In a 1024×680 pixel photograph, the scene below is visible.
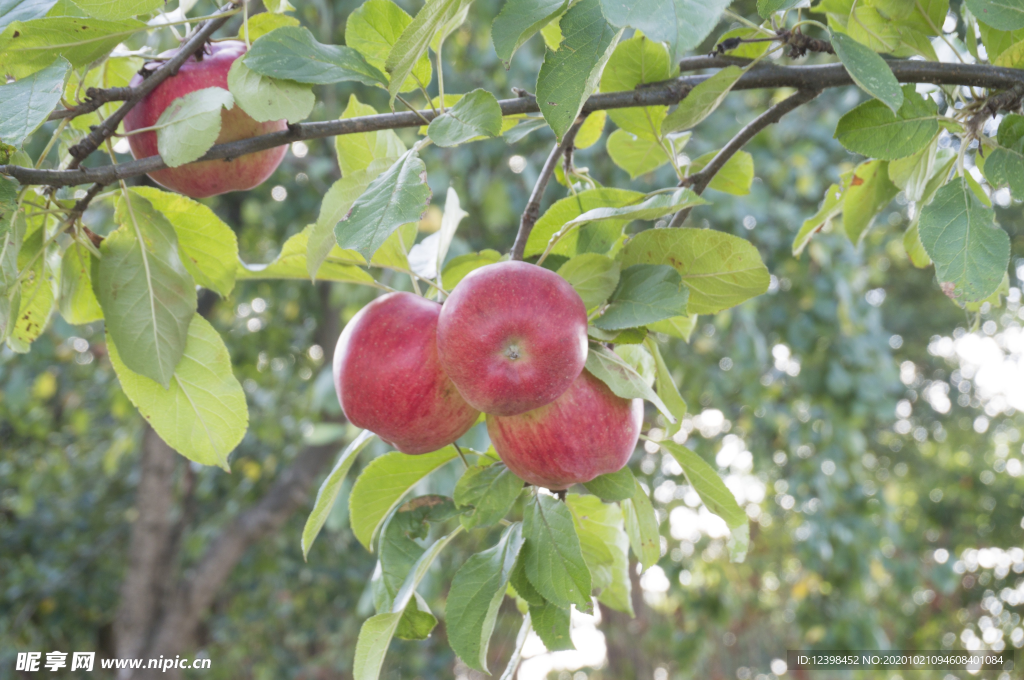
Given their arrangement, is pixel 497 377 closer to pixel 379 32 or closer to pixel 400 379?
pixel 400 379

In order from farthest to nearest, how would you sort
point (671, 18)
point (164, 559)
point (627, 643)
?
point (627, 643), point (164, 559), point (671, 18)

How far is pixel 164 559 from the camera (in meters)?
2.43

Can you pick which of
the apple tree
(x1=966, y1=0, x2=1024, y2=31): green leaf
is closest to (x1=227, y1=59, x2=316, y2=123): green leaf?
the apple tree

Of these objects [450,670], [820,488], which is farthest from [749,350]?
[450,670]

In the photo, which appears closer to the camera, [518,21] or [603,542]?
[518,21]

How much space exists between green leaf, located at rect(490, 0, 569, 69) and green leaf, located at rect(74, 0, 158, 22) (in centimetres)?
26

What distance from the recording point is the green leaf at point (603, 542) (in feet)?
2.09

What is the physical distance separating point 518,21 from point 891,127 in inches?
11.9

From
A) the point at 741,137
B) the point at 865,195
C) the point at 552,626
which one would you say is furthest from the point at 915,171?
the point at 552,626

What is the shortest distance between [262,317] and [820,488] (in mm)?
2441

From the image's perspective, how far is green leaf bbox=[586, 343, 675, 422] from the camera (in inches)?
19.4

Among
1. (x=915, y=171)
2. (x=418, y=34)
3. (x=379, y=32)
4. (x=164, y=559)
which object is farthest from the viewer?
(x=164, y=559)

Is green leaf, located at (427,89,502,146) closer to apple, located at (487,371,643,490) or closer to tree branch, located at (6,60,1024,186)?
tree branch, located at (6,60,1024,186)

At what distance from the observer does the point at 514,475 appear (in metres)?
0.56
